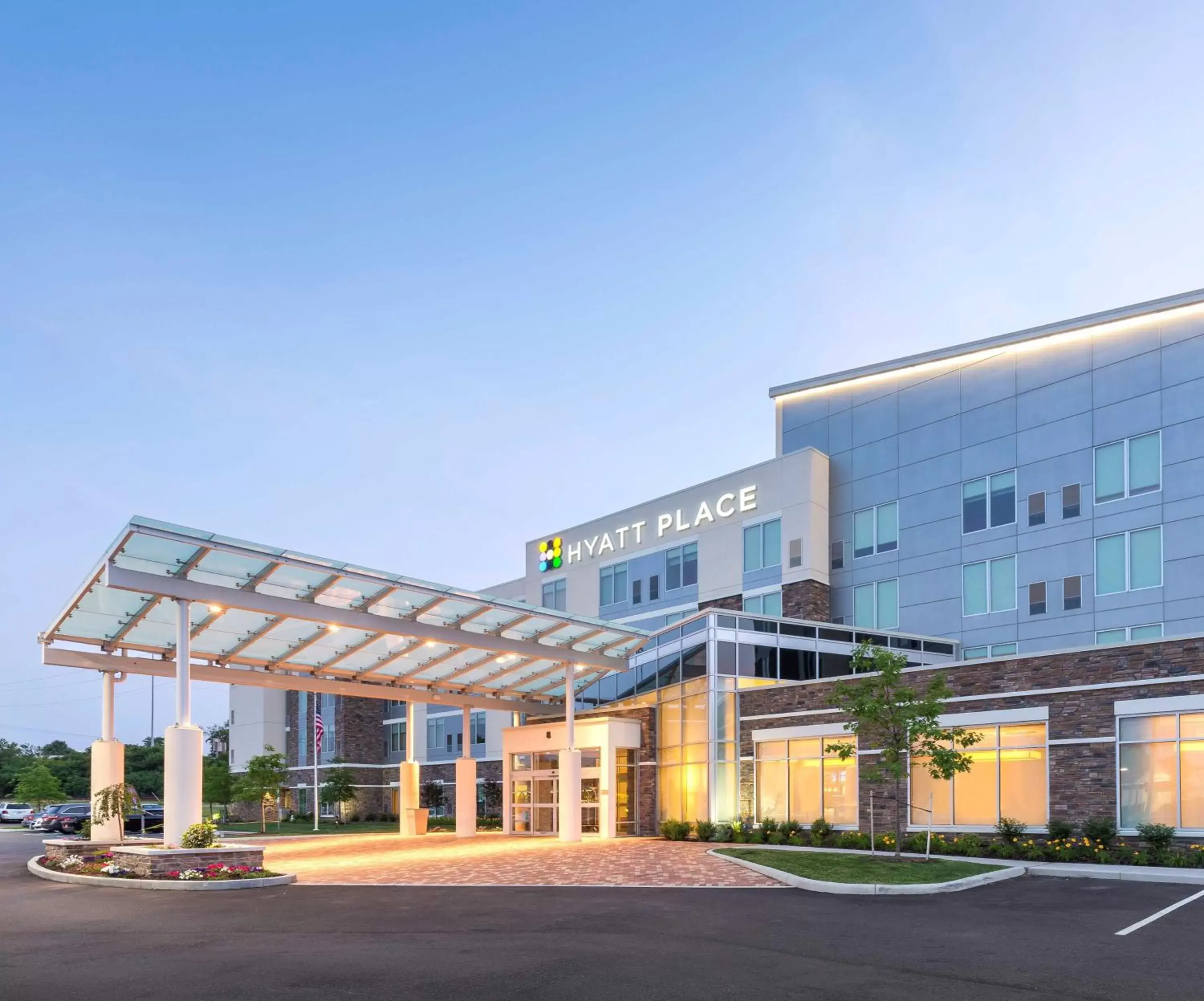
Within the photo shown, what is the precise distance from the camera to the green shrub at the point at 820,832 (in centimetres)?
2866

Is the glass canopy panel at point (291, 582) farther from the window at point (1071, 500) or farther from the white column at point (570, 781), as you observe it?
the window at point (1071, 500)

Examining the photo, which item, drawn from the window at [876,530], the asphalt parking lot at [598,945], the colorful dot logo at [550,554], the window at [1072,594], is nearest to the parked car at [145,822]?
the asphalt parking lot at [598,945]

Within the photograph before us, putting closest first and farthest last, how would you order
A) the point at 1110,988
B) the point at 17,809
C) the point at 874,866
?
the point at 1110,988 < the point at 874,866 < the point at 17,809

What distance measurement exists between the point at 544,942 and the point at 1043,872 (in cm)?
1292

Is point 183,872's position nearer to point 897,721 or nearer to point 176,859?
point 176,859

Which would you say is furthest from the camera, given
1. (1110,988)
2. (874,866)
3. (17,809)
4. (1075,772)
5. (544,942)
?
(17,809)

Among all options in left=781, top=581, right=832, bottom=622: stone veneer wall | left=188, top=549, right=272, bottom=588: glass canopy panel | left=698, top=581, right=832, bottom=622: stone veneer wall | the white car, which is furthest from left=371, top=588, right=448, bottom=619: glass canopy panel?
the white car

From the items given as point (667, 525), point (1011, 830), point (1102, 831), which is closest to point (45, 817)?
point (667, 525)

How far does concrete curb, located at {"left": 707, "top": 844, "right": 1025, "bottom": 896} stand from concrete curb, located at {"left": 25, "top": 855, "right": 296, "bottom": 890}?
29.0ft

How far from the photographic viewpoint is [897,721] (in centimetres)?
2273

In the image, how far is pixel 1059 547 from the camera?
3519 cm

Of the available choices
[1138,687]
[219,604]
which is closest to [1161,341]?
[1138,687]

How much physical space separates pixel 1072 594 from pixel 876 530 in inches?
297

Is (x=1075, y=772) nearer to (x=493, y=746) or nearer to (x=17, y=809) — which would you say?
(x=493, y=746)
